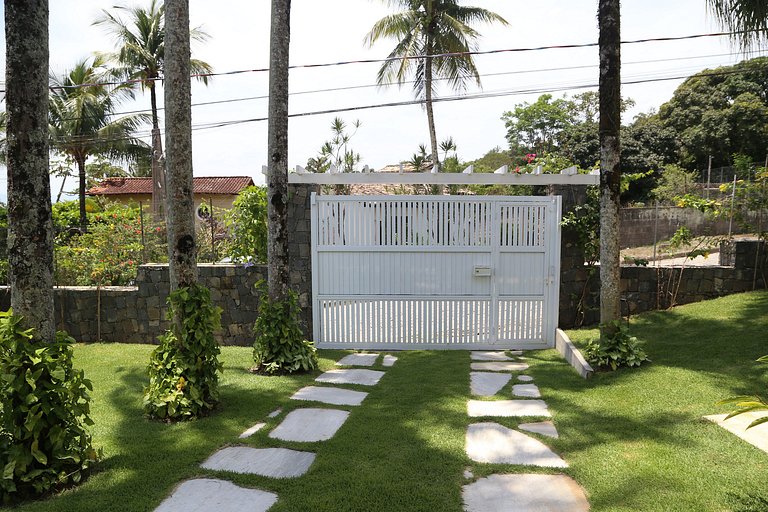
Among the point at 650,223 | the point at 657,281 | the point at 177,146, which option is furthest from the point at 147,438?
the point at 650,223

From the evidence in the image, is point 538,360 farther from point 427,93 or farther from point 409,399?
point 427,93

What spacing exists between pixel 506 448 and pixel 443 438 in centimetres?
46

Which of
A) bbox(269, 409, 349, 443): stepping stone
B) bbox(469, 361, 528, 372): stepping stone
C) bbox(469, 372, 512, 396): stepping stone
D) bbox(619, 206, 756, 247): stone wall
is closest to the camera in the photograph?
bbox(269, 409, 349, 443): stepping stone

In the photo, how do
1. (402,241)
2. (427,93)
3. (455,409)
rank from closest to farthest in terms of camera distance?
(455,409) < (402,241) < (427,93)

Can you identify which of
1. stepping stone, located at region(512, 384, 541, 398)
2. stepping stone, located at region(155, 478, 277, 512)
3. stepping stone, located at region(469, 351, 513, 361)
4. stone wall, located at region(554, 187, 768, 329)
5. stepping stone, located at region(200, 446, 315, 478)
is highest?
stone wall, located at region(554, 187, 768, 329)

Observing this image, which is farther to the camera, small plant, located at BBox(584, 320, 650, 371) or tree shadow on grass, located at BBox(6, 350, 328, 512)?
small plant, located at BBox(584, 320, 650, 371)

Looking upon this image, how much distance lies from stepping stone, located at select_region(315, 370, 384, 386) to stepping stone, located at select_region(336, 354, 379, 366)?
399 millimetres

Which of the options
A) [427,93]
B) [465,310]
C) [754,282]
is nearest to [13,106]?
[465,310]

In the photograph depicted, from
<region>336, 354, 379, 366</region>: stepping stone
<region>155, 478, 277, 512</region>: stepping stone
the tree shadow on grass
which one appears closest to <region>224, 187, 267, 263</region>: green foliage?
<region>336, 354, 379, 366</region>: stepping stone

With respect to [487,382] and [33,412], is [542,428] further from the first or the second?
[33,412]

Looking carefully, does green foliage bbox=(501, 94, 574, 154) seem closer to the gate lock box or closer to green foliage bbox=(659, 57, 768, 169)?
green foliage bbox=(659, 57, 768, 169)

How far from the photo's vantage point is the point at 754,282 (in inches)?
307

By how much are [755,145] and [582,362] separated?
2259 cm

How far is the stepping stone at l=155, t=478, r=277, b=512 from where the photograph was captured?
2832 millimetres
